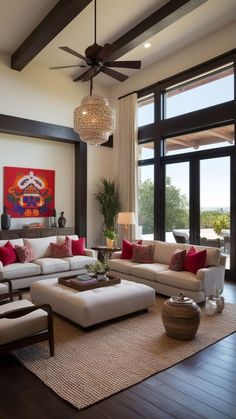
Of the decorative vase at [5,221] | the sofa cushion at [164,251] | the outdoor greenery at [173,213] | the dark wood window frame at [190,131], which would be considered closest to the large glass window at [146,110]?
the dark wood window frame at [190,131]

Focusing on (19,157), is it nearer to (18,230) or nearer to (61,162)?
(61,162)

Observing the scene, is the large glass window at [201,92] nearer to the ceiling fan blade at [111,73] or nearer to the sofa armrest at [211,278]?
the ceiling fan blade at [111,73]

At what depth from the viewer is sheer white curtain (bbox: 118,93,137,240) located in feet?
25.5

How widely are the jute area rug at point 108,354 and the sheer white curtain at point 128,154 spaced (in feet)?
13.8

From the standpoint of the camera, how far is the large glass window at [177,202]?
22.6 feet

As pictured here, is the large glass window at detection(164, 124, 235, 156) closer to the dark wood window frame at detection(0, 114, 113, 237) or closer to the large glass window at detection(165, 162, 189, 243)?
the large glass window at detection(165, 162, 189, 243)

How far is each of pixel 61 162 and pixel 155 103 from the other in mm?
2832

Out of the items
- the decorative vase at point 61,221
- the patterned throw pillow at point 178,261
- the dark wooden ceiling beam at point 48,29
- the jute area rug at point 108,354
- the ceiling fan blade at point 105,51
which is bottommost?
the jute area rug at point 108,354

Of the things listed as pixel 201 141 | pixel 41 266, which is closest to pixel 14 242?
pixel 41 266

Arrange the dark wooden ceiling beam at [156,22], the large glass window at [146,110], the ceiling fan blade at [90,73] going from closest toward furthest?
the ceiling fan blade at [90,73] < the dark wooden ceiling beam at [156,22] < the large glass window at [146,110]

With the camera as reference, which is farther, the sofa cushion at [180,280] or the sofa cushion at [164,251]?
the sofa cushion at [164,251]

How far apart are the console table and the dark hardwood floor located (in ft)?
12.4

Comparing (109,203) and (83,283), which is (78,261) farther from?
(109,203)

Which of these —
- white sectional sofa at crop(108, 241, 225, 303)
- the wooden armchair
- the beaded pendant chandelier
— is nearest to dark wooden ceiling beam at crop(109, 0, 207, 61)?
the beaded pendant chandelier
